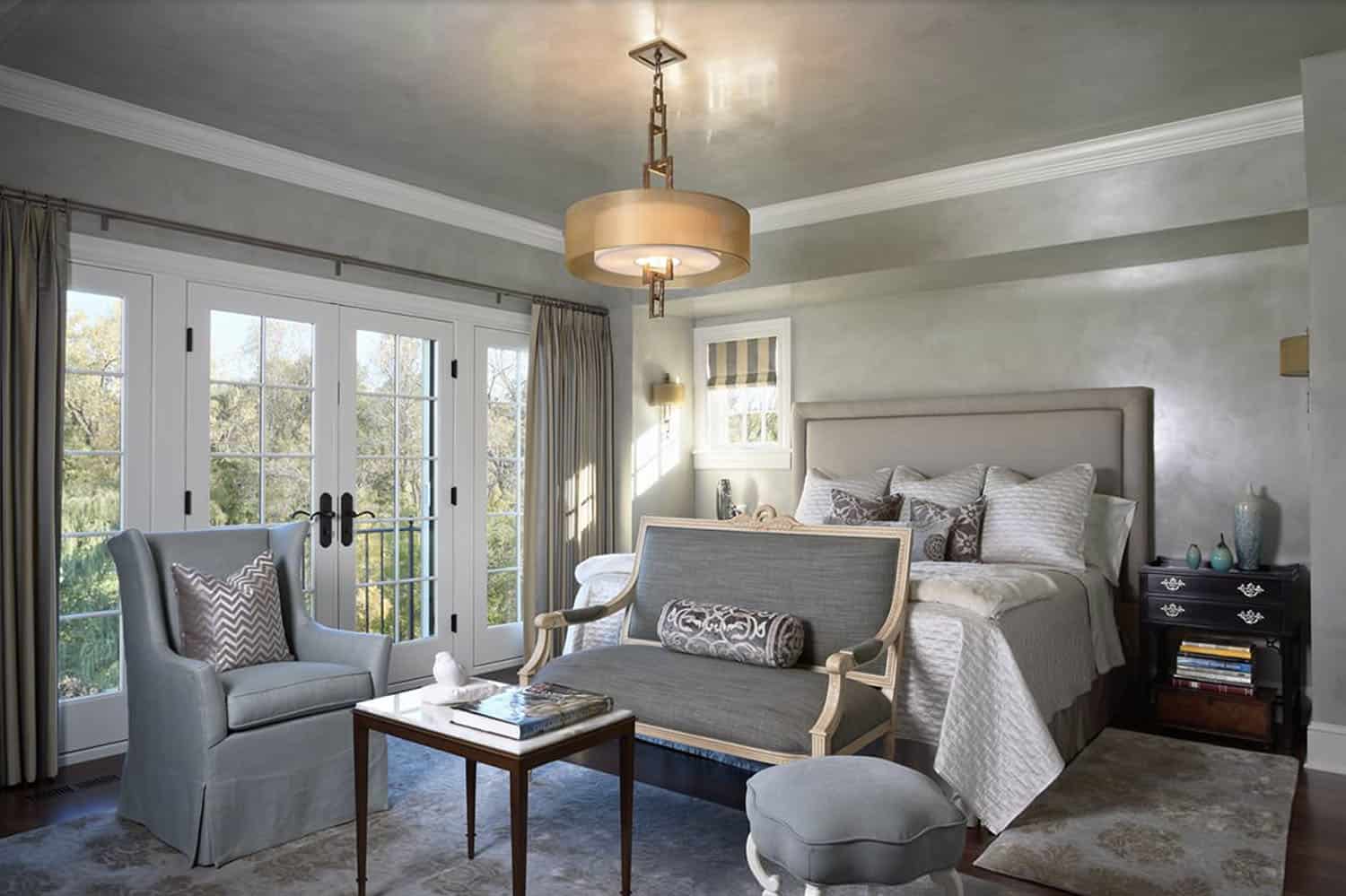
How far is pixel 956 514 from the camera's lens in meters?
4.43

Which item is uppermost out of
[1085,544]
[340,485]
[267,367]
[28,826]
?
[267,367]

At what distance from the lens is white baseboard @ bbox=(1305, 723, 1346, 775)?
3.51m

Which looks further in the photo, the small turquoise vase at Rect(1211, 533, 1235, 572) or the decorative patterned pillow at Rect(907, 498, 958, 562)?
the decorative patterned pillow at Rect(907, 498, 958, 562)

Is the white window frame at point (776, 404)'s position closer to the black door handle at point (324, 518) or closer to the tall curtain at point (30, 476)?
the black door handle at point (324, 518)

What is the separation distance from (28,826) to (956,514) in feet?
12.9

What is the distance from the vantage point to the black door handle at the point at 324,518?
452 cm

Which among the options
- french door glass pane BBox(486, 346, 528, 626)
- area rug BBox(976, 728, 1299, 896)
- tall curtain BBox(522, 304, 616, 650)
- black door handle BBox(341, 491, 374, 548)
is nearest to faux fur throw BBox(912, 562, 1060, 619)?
area rug BBox(976, 728, 1299, 896)

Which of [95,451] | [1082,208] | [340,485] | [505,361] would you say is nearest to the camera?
[95,451]

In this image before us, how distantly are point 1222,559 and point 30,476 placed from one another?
197 inches

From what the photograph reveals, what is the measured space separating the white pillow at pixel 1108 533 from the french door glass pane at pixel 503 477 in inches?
127

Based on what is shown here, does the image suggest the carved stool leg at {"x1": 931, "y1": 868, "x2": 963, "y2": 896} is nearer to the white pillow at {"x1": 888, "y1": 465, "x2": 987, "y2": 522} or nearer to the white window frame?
the white pillow at {"x1": 888, "y1": 465, "x2": 987, "y2": 522}

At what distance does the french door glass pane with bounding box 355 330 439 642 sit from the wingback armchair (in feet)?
4.58

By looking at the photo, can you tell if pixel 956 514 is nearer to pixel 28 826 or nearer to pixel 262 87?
pixel 262 87

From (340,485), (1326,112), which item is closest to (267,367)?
(340,485)
